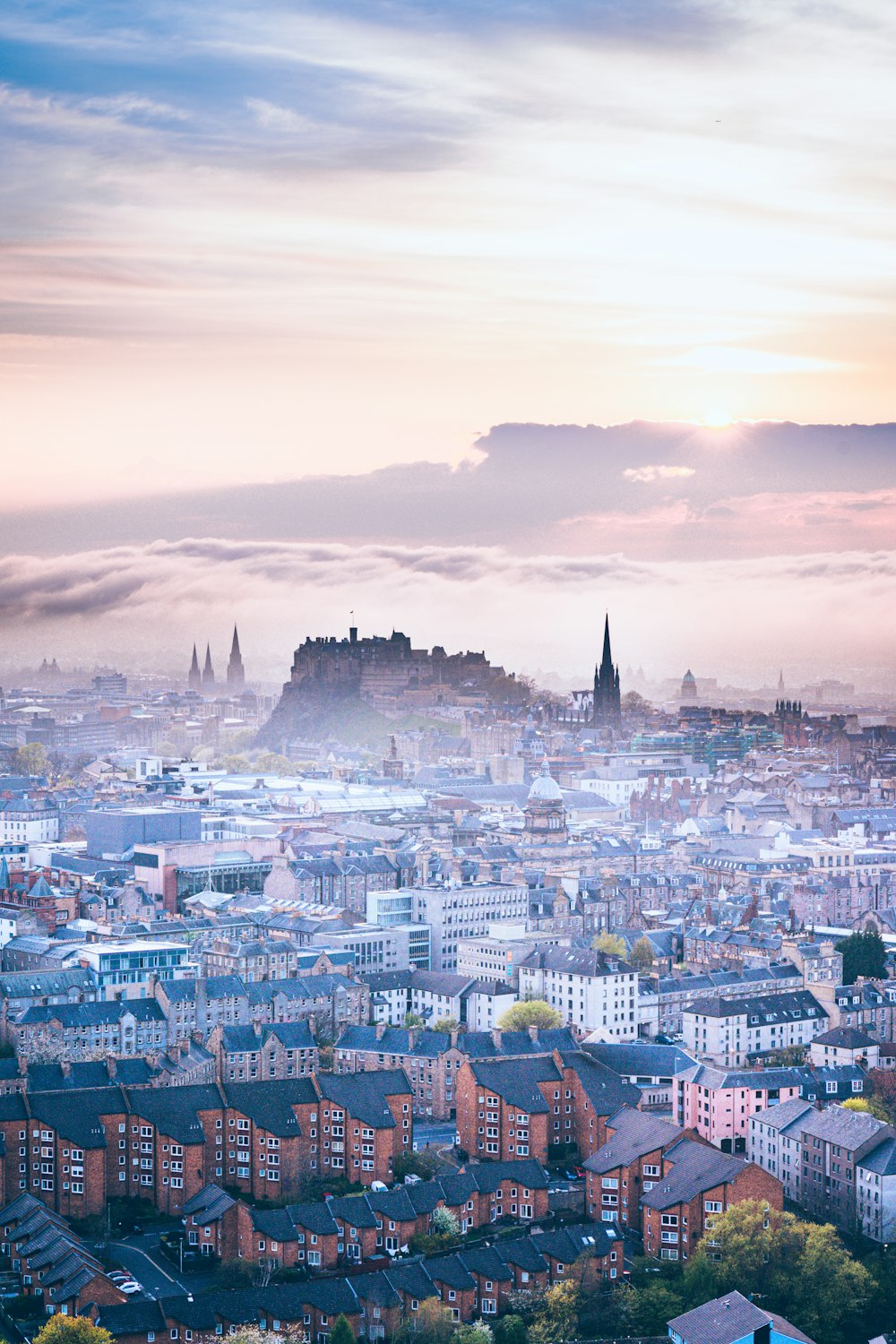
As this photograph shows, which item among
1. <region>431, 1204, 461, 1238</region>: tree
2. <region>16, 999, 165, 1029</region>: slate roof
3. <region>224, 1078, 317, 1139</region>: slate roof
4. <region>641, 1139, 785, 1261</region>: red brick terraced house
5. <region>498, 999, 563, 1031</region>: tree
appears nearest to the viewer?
<region>641, 1139, 785, 1261</region>: red brick terraced house

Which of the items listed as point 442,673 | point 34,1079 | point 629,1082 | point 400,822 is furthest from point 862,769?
point 34,1079

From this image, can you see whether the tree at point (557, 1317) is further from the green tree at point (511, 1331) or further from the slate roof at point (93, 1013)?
the slate roof at point (93, 1013)

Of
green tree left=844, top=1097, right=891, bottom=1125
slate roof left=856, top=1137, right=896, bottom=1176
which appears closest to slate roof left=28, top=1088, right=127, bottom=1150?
slate roof left=856, top=1137, right=896, bottom=1176

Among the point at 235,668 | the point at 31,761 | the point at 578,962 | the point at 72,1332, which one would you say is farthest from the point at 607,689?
the point at 72,1332

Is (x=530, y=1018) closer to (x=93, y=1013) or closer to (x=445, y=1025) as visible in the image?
(x=445, y=1025)

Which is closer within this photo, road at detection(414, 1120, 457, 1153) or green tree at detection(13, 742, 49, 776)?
road at detection(414, 1120, 457, 1153)

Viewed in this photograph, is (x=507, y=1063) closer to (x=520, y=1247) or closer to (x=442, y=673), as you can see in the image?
(x=520, y=1247)

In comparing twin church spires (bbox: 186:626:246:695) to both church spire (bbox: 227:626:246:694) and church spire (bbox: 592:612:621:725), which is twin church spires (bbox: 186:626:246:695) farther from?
church spire (bbox: 592:612:621:725)
